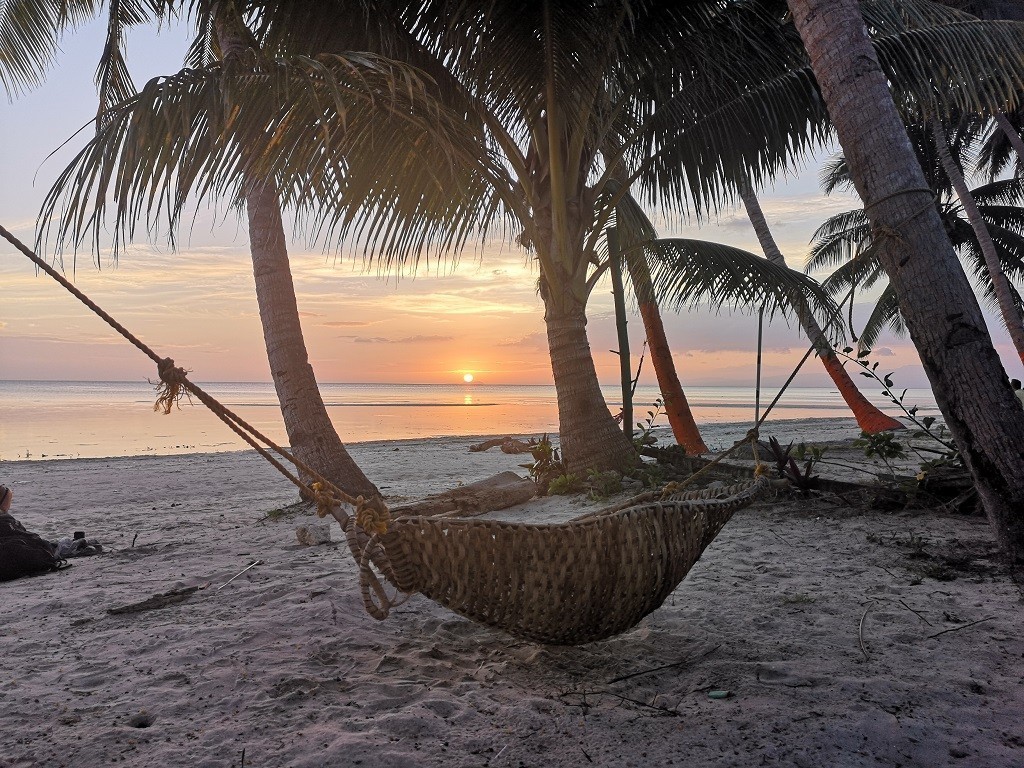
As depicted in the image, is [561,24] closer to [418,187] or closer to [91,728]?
[418,187]

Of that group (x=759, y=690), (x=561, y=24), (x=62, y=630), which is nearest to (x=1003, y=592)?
(x=759, y=690)

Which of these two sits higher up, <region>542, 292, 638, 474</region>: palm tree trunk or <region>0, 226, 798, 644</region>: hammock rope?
<region>542, 292, 638, 474</region>: palm tree trunk

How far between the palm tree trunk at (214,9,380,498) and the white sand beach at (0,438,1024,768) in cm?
166

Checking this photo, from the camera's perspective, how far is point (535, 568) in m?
2.13

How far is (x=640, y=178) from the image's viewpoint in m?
6.16

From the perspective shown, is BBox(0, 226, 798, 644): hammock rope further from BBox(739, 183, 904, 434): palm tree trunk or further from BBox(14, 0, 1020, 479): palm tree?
BBox(739, 183, 904, 434): palm tree trunk

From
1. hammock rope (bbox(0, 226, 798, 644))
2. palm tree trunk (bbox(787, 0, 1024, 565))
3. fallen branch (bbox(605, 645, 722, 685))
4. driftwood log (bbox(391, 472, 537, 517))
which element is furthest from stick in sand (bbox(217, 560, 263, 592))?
palm tree trunk (bbox(787, 0, 1024, 565))

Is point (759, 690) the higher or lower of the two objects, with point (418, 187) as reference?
lower

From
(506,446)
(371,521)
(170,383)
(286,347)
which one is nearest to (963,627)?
(371,521)

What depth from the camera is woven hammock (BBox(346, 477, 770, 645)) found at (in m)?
2.13

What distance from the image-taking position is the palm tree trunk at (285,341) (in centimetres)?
545

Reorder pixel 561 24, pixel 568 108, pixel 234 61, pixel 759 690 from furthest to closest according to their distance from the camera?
1. pixel 568 108
2. pixel 561 24
3. pixel 234 61
4. pixel 759 690

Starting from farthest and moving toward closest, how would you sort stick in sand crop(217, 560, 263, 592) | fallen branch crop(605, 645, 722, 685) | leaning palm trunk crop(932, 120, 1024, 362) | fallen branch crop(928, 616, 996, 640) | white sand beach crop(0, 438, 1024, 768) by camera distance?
leaning palm trunk crop(932, 120, 1024, 362) < stick in sand crop(217, 560, 263, 592) < fallen branch crop(928, 616, 996, 640) < fallen branch crop(605, 645, 722, 685) < white sand beach crop(0, 438, 1024, 768)

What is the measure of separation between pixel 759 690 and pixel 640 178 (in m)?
4.93
